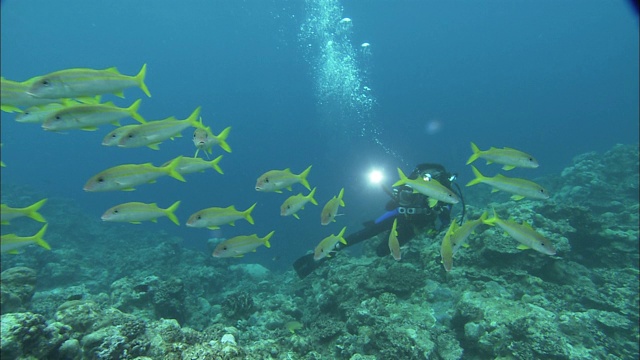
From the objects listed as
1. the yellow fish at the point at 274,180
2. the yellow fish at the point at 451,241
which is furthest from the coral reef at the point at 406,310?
the yellow fish at the point at 274,180

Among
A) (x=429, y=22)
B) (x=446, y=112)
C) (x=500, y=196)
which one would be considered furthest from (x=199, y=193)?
(x=446, y=112)

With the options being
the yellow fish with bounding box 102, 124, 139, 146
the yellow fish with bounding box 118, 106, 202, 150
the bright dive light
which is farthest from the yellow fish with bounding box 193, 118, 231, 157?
the bright dive light

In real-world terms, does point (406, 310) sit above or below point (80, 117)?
below

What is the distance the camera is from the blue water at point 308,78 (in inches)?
2472

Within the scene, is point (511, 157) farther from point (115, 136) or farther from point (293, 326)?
point (115, 136)

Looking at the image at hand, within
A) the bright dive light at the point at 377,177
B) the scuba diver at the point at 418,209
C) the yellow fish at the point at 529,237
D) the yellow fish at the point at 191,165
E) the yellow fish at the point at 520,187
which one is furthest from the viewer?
the bright dive light at the point at 377,177

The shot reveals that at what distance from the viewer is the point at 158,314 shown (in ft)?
26.2

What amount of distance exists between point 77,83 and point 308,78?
5273 inches

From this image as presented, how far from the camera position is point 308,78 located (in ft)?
430

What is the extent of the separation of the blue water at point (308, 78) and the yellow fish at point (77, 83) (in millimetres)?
24012

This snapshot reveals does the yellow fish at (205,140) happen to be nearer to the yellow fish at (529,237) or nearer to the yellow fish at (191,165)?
the yellow fish at (191,165)

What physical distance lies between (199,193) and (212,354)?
9075 cm

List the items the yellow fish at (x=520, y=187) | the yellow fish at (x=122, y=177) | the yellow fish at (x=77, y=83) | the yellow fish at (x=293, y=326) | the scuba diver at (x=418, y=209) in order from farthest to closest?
1. the scuba diver at (x=418, y=209)
2. the yellow fish at (x=293, y=326)
3. the yellow fish at (x=520, y=187)
4. the yellow fish at (x=122, y=177)
5. the yellow fish at (x=77, y=83)

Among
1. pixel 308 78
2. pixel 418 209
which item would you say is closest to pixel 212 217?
pixel 418 209
